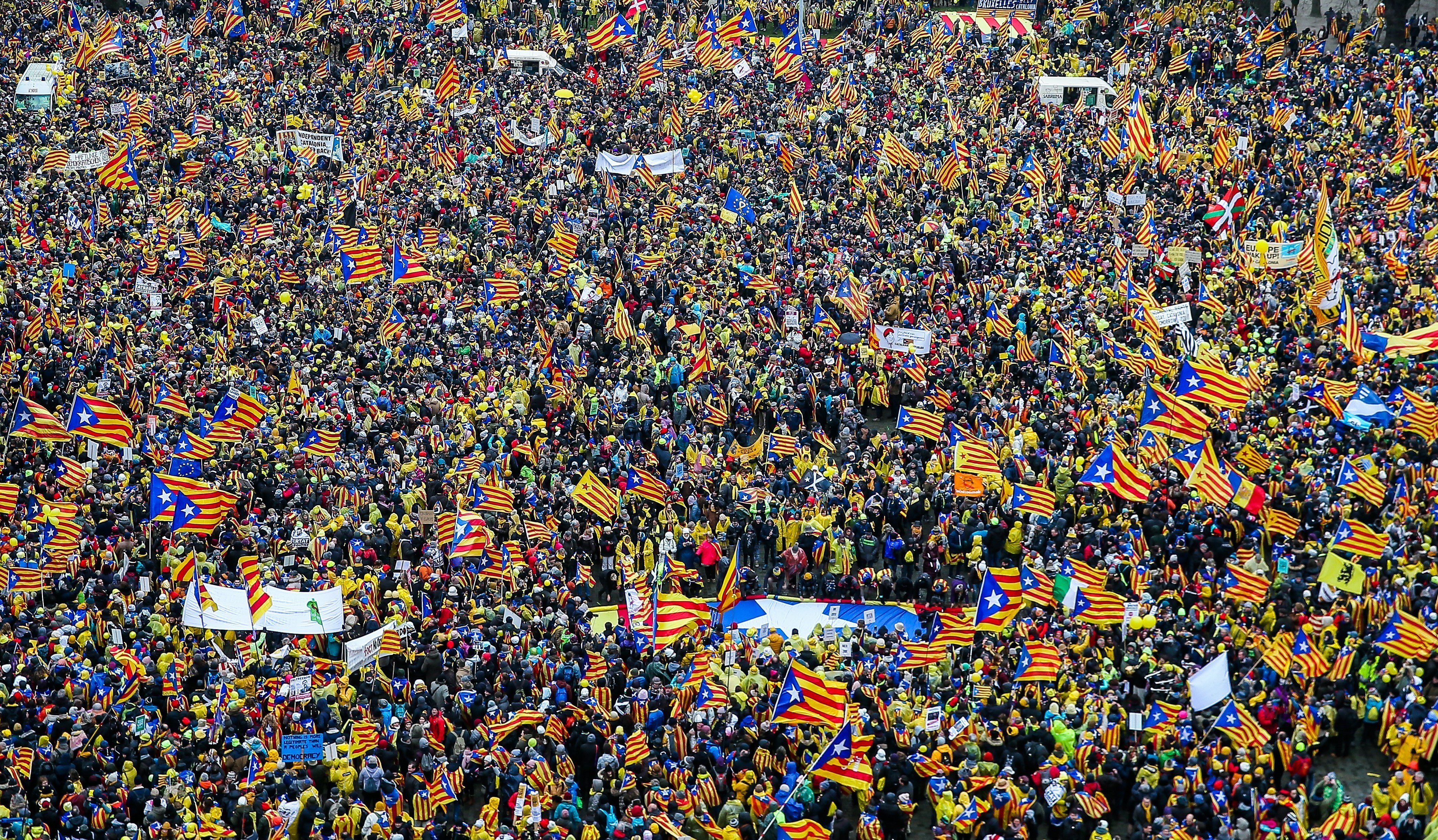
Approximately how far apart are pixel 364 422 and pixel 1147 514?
46.1 ft

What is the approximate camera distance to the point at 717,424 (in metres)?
37.9

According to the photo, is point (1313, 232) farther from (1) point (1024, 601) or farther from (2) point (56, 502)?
(2) point (56, 502)

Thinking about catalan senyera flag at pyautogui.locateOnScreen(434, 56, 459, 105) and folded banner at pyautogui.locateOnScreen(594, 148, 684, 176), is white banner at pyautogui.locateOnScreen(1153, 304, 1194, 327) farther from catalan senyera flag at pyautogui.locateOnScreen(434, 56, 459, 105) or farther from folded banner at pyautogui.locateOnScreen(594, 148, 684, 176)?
catalan senyera flag at pyautogui.locateOnScreen(434, 56, 459, 105)

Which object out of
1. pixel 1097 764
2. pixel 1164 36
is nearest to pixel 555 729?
pixel 1097 764

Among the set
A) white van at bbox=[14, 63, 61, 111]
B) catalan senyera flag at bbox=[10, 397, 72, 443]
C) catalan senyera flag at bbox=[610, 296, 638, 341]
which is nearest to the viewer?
catalan senyera flag at bbox=[10, 397, 72, 443]

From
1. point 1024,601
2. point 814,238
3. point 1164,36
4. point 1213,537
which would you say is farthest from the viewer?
point 1164,36

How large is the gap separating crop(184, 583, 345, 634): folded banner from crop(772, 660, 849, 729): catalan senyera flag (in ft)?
23.8

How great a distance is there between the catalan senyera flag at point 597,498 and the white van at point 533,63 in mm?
26673

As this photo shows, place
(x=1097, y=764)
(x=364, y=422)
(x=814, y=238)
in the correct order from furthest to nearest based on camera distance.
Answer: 1. (x=814, y=238)
2. (x=364, y=422)
3. (x=1097, y=764)

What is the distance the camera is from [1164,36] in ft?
187

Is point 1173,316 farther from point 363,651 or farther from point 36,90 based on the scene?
point 36,90

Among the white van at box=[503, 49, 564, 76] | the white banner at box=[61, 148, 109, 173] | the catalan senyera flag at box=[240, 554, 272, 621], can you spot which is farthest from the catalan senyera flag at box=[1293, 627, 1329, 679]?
the white van at box=[503, 49, 564, 76]

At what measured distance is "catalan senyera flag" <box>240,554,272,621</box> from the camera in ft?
99.0

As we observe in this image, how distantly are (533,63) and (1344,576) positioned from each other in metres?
34.8
